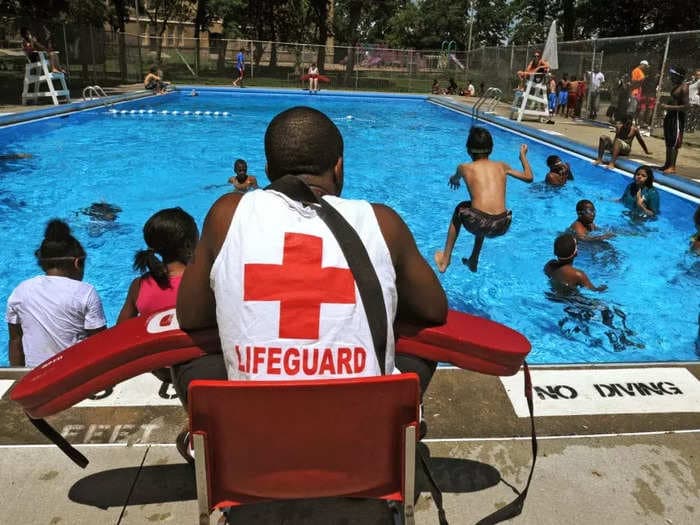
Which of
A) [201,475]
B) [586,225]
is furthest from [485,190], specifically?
[201,475]

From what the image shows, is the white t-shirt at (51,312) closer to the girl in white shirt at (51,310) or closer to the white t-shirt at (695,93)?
the girl in white shirt at (51,310)

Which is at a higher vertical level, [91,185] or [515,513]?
[515,513]

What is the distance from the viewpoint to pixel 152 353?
5.46ft

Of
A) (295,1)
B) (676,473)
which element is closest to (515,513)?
(676,473)

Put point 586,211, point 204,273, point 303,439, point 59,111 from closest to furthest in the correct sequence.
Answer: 1. point 303,439
2. point 204,273
3. point 586,211
4. point 59,111

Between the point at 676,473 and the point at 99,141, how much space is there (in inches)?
564

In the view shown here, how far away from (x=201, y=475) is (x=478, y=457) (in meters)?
1.31

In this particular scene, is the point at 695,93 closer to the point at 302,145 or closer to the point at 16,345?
the point at 302,145

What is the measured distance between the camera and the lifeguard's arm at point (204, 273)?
156 centimetres

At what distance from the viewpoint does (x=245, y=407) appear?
132cm

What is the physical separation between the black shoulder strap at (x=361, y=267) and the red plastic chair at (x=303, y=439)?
0.75ft

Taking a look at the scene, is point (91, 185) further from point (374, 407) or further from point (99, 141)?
point (374, 407)

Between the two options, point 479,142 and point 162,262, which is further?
point 479,142

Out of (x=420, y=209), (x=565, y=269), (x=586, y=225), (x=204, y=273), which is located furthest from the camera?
(x=420, y=209)
